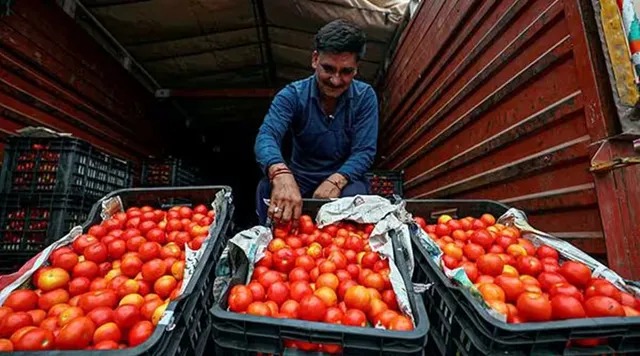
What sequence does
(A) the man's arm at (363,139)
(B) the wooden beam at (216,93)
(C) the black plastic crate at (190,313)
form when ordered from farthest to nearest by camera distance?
(B) the wooden beam at (216,93)
(A) the man's arm at (363,139)
(C) the black plastic crate at (190,313)

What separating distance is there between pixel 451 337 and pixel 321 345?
508 mm

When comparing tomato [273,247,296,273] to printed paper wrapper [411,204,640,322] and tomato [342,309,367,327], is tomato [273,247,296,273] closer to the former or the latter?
tomato [342,309,367,327]

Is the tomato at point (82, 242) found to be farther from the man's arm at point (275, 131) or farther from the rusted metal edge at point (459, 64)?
the rusted metal edge at point (459, 64)

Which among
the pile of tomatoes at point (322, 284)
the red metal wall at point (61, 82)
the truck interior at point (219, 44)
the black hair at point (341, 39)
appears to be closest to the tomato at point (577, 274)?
the pile of tomatoes at point (322, 284)

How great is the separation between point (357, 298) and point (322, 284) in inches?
7.2

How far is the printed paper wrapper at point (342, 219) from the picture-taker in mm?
1389

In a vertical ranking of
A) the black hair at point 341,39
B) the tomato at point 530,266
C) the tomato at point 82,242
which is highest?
the black hair at point 341,39

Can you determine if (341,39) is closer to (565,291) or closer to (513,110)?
(513,110)

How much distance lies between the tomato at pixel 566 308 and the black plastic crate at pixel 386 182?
397 centimetres

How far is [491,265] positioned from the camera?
1.50 meters

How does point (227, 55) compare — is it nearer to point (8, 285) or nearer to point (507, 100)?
point (507, 100)

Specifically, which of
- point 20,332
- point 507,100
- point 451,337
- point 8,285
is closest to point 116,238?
point 8,285

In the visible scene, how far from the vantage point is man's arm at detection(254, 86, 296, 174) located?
235cm

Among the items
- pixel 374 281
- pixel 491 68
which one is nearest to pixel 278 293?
pixel 374 281
